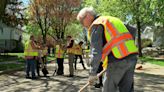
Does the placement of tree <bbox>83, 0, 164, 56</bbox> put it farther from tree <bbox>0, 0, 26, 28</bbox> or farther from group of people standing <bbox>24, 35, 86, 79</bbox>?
group of people standing <bbox>24, 35, 86, 79</bbox>

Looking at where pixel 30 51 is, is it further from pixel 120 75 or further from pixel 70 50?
pixel 120 75

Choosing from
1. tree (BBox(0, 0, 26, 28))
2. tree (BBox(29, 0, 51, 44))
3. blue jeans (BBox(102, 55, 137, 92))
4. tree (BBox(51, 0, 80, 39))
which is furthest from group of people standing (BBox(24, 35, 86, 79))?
tree (BBox(51, 0, 80, 39))

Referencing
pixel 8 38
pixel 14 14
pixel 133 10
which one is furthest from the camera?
pixel 8 38

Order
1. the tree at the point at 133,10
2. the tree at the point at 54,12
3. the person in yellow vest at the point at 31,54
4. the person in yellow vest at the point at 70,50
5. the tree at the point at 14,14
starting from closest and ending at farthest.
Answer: the person in yellow vest at the point at 31,54, the person in yellow vest at the point at 70,50, the tree at the point at 133,10, the tree at the point at 14,14, the tree at the point at 54,12

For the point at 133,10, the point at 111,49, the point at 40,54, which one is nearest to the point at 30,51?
the point at 40,54

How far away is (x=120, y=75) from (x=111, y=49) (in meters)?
0.39

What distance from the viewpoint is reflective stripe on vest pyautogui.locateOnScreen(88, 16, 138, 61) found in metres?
5.97

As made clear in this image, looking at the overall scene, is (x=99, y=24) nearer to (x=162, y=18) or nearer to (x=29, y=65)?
(x=29, y=65)

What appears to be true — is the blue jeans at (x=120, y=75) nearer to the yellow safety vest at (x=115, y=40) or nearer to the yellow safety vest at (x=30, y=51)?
the yellow safety vest at (x=115, y=40)

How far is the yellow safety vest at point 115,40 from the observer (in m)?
5.97

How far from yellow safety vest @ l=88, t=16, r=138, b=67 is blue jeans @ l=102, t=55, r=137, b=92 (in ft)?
0.37

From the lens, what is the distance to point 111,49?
19.7 ft

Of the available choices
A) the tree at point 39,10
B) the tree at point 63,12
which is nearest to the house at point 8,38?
the tree at point 63,12

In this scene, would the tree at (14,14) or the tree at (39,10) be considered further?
the tree at (39,10)
